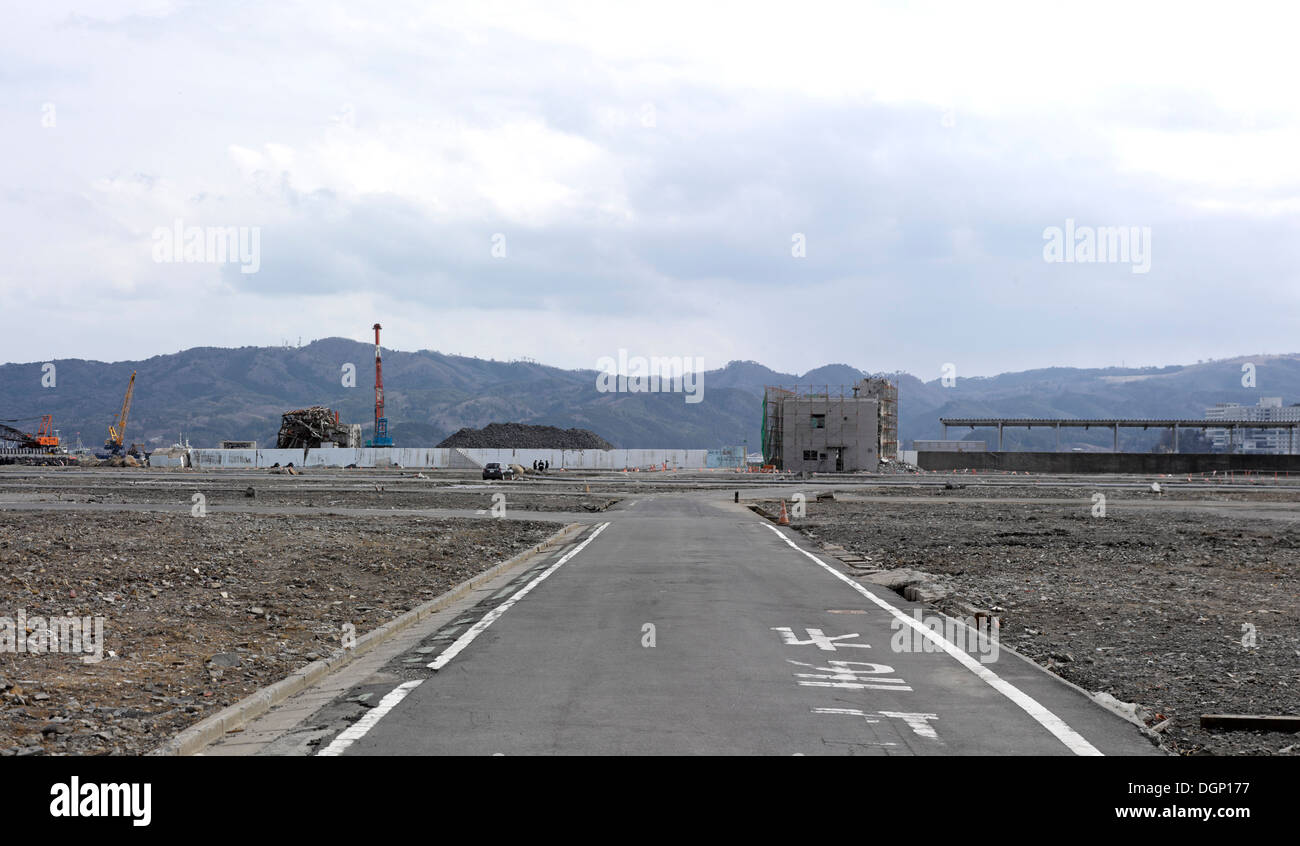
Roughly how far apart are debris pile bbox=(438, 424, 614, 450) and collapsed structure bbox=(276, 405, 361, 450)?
15.7 m

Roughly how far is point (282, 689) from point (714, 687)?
3.83m

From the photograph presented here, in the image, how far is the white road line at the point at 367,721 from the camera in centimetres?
693

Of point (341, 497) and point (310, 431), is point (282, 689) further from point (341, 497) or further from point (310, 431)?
point (310, 431)

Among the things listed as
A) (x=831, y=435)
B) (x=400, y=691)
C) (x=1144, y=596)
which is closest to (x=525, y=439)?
(x=831, y=435)

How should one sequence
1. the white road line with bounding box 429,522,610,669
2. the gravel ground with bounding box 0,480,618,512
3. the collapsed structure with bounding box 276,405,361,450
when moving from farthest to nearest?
the collapsed structure with bounding box 276,405,361,450
the gravel ground with bounding box 0,480,618,512
the white road line with bounding box 429,522,610,669

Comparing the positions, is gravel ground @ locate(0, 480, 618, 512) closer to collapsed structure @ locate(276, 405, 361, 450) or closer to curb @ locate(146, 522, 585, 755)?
curb @ locate(146, 522, 585, 755)

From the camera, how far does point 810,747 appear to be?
697 cm

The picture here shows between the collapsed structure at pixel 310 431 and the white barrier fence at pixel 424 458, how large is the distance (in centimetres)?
891

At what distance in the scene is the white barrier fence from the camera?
10788 cm

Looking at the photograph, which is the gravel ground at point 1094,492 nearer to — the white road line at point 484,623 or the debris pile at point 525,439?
the white road line at point 484,623

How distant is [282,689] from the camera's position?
29.9 feet

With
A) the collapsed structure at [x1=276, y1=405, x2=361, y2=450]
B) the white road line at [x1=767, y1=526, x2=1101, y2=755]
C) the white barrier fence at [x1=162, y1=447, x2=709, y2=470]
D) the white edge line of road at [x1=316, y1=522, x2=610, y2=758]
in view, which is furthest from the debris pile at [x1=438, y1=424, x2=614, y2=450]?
the white road line at [x1=767, y1=526, x2=1101, y2=755]
